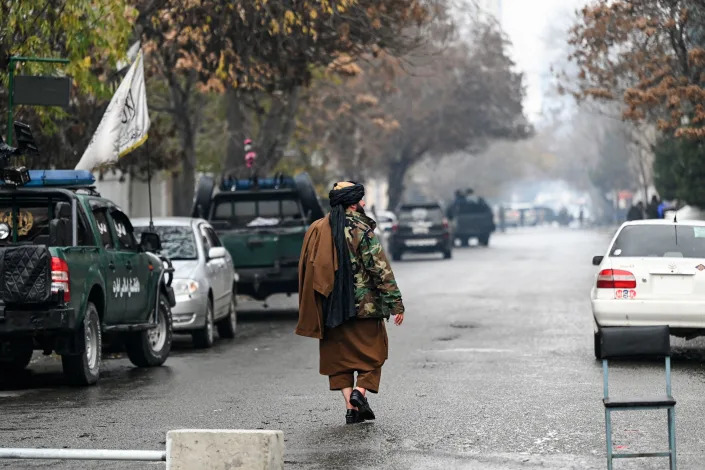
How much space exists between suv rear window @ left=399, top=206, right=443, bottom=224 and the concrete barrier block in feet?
134

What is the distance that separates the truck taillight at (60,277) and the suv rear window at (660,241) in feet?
19.2

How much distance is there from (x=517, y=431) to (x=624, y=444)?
40.3 inches

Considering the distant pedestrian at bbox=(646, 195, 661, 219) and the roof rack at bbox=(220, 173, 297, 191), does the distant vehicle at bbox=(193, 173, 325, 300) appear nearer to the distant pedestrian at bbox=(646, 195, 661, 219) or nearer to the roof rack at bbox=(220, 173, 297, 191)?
the roof rack at bbox=(220, 173, 297, 191)

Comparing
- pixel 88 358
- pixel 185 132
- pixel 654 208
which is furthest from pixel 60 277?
pixel 654 208

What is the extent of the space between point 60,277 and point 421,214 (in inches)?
1416

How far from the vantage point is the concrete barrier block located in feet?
26.3

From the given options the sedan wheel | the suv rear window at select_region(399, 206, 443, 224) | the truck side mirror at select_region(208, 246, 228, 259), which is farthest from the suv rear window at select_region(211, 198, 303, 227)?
the suv rear window at select_region(399, 206, 443, 224)

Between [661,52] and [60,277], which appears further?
[661,52]

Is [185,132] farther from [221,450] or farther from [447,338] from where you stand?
[221,450]

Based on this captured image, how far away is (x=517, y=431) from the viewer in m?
10.8

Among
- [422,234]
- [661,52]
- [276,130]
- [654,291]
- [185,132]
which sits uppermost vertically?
[661,52]

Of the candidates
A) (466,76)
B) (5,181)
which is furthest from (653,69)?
(466,76)

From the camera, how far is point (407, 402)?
1257 centimetres

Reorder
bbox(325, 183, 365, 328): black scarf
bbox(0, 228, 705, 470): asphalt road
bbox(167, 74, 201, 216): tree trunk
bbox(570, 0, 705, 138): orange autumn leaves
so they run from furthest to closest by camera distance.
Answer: bbox(167, 74, 201, 216): tree trunk < bbox(570, 0, 705, 138): orange autumn leaves < bbox(325, 183, 365, 328): black scarf < bbox(0, 228, 705, 470): asphalt road
